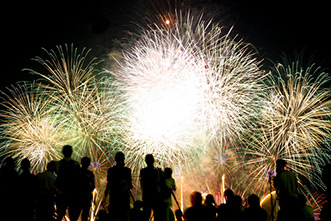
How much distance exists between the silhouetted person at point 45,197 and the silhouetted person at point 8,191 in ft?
1.36

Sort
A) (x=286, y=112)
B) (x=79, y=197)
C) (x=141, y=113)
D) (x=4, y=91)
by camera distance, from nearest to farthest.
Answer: (x=79, y=197), (x=286, y=112), (x=141, y=113), (x=4, y=91)

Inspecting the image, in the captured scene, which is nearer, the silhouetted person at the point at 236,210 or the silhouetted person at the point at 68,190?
the silhouetted person at the point at 236,210

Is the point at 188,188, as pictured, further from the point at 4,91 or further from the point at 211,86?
the point at 4,91

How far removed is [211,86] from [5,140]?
31.3 ft

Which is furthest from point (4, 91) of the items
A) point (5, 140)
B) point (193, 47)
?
point (193, 47)

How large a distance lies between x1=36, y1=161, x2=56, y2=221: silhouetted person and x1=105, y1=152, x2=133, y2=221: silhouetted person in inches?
48.7

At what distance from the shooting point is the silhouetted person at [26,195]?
5.25 meters

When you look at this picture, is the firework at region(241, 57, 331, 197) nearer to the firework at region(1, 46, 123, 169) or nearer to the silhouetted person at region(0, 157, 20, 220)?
the firework at region(1, 46, 123, 169)

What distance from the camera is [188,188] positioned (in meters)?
12.5

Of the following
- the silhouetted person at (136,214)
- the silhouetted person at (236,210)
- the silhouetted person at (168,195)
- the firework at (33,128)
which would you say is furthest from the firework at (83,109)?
the silhouetted person at (236,210)

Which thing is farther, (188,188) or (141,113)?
(188,188)

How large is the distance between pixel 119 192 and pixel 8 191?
213 cm

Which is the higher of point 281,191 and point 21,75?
point 21,75

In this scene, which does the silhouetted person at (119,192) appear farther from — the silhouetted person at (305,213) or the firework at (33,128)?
the firework at (33,128)
